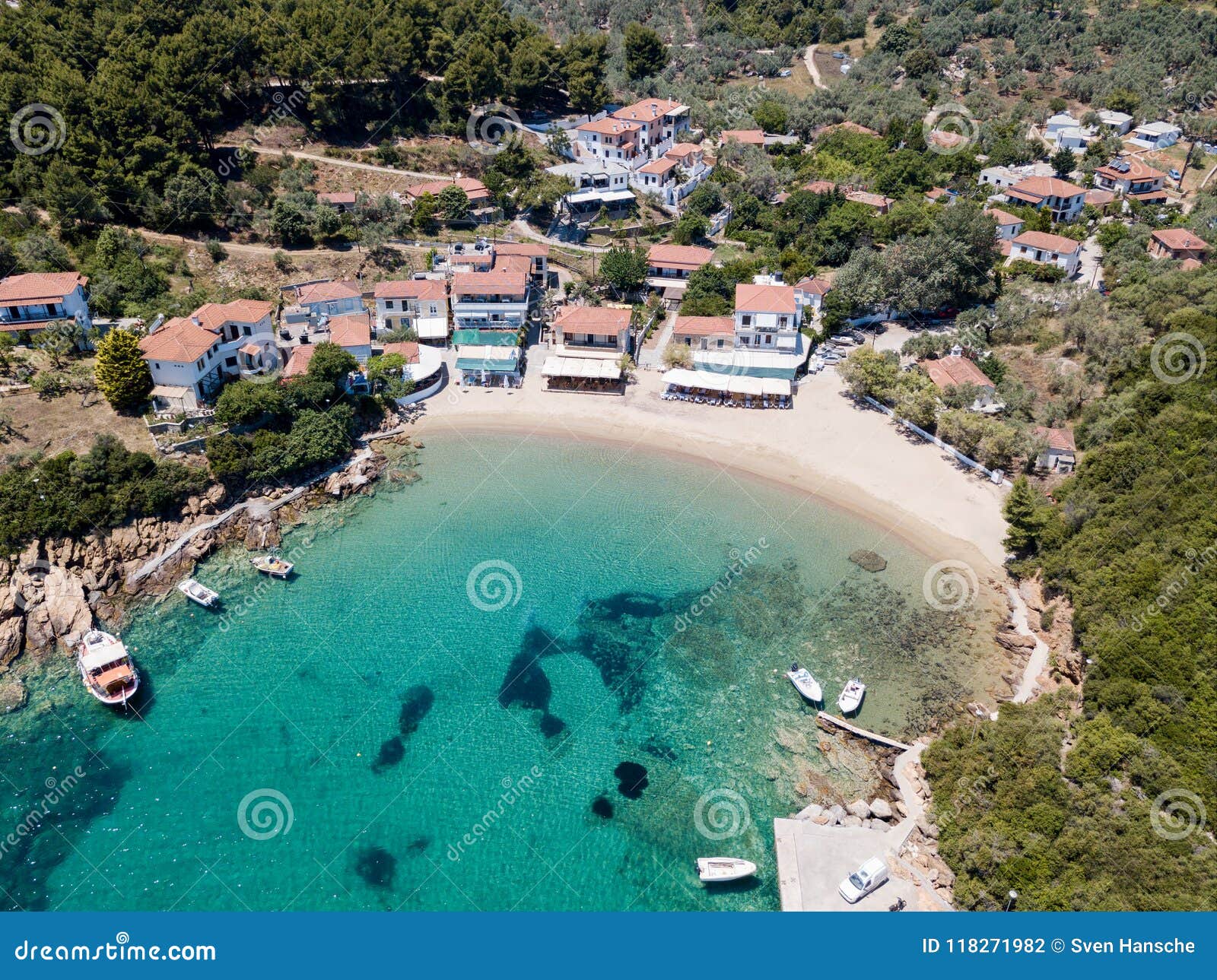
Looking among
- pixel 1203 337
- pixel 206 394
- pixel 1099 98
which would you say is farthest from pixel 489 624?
pixel 1099 98

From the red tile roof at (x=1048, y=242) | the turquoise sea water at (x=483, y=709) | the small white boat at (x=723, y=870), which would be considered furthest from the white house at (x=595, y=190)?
the small white boat at (x=723, y=870)

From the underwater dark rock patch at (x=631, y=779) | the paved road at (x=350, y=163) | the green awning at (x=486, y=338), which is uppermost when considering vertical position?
the paved road at (x=350, y=163)

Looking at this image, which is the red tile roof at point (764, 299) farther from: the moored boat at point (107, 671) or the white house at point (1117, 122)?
the white house at point (1117, 122)

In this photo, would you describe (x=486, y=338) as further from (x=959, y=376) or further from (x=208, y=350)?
(x=959, y=376)

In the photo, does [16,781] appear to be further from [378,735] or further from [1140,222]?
[1140,222]

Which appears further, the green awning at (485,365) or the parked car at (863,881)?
the green awning at (485,365)

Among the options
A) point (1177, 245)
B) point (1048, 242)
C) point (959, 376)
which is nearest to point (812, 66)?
point (1048, 242)

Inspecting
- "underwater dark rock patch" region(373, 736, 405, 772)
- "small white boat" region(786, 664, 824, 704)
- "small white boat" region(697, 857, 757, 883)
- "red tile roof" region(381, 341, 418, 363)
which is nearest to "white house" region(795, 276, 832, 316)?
"red tile roof" region(381, 341, 418, 363)
